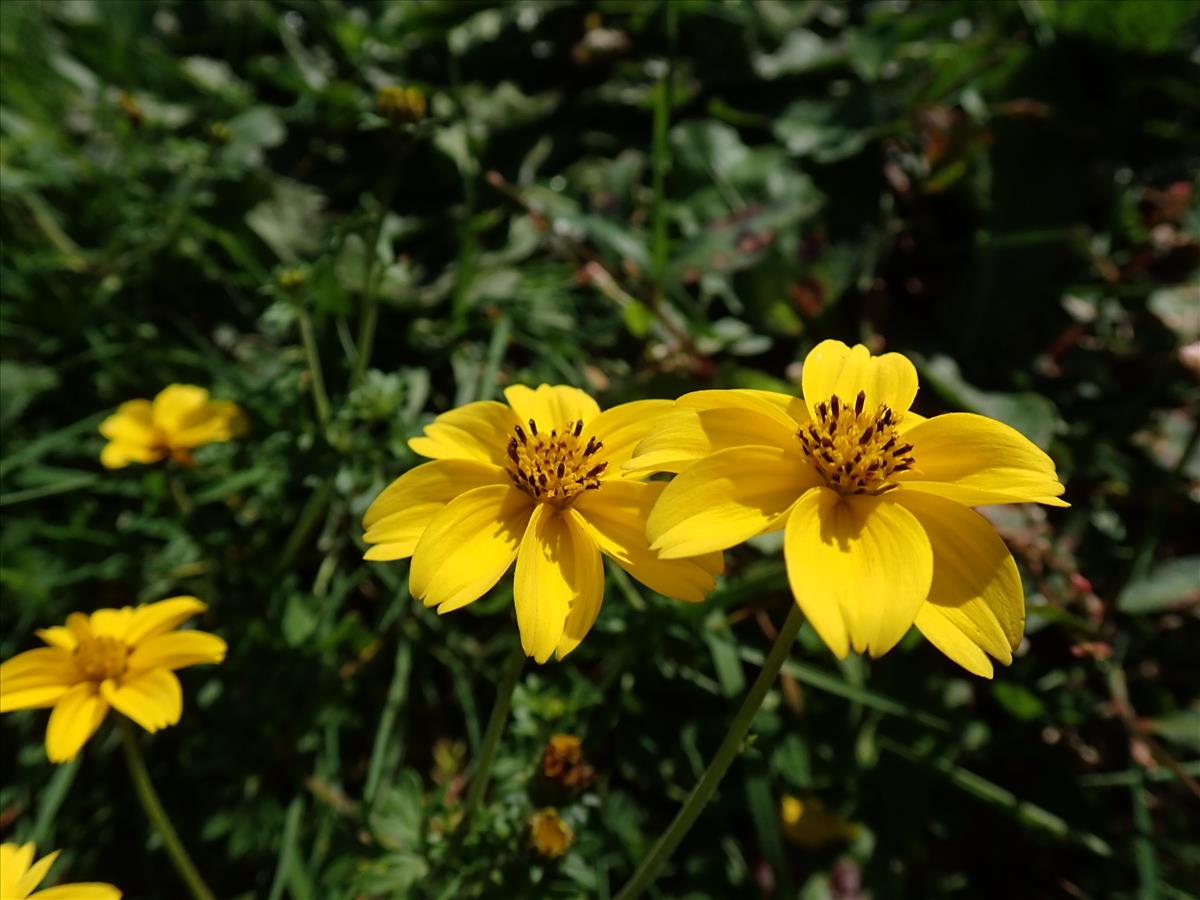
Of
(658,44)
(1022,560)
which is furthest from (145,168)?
(1022,560)

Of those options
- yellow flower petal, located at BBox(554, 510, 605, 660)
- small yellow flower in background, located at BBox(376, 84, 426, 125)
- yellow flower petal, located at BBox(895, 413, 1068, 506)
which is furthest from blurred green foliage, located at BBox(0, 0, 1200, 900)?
yellow flower petal, located at BBox(895, 413, 1068, 506)

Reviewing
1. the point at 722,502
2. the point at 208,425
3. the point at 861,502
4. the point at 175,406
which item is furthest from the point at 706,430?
the point at 175,406

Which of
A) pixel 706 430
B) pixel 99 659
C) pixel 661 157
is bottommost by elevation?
pixel 99 659

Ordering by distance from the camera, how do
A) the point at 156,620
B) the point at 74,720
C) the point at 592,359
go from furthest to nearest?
the point at 592,359
the point at 156,620
the point at 74,720

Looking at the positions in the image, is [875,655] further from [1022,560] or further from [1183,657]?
[1183,657]

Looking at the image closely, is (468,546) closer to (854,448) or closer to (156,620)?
(854,448)

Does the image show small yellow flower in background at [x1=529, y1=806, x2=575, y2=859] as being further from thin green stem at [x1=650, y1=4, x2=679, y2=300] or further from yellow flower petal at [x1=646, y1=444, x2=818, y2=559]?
thin green stem at [x1=650, y1=4, x2=679, y2=300]
